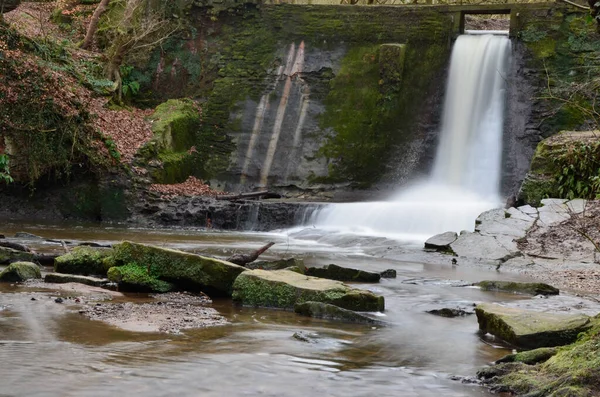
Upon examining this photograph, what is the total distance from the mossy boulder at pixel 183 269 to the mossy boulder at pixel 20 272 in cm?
98

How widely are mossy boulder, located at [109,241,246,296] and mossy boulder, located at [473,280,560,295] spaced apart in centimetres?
334

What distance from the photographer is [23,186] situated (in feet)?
60.7

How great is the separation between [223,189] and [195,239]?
6.64 meters

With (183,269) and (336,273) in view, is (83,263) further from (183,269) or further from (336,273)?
(336,273)

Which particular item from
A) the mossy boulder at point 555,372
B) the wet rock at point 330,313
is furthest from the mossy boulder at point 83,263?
the mossy boulder at point 555,372

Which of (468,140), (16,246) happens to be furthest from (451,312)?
(468,140)

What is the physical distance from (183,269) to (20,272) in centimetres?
187

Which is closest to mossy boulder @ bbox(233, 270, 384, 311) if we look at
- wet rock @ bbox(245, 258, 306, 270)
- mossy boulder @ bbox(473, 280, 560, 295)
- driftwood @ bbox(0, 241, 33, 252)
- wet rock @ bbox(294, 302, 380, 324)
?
wet rock @ bbox(294, 302, 380, 324)

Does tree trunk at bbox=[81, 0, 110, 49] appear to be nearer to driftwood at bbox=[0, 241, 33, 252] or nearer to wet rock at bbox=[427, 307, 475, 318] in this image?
driftwood at bbox=[0, 241, 33, 252]

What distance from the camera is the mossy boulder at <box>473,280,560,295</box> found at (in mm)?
9102

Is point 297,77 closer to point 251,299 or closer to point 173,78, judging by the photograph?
point 173,78

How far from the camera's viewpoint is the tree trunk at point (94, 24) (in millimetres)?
22750

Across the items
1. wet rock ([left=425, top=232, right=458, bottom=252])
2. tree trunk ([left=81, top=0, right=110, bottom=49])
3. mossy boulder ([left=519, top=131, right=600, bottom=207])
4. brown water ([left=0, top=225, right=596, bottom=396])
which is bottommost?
brown water ([left=0, top=225, right=596, bottom=396])

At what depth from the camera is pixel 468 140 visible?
2078 cm
